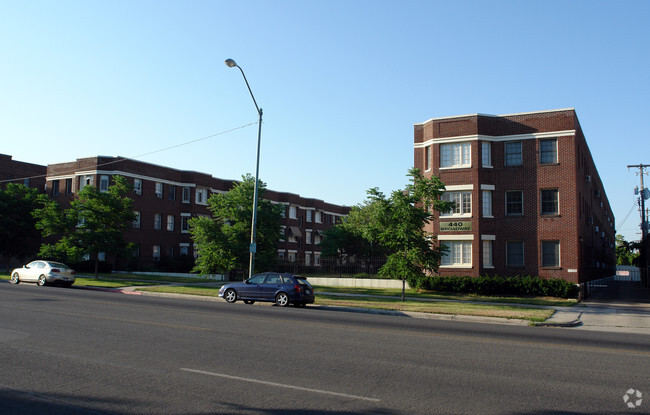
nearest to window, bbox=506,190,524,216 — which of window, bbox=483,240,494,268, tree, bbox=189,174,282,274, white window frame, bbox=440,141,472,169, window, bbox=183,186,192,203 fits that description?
window, bbox=483,240,494,268

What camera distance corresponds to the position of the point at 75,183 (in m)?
48.5

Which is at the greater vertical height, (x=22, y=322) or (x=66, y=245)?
(x=66, y=245)

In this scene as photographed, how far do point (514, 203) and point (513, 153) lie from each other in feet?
10.3

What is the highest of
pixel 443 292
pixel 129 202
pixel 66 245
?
pixel 129 202

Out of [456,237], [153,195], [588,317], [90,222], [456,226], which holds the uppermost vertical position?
[153,195]

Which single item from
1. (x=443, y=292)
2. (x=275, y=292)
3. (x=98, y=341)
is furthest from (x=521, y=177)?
(x=98, y=341)

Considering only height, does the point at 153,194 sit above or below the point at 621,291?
above

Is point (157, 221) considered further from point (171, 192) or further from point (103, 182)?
point (103, 182)

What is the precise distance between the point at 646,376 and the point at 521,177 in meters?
25.0

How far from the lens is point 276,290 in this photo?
71.7ft

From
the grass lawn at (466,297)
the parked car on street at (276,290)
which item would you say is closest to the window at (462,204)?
the grass lawn at (466,297)

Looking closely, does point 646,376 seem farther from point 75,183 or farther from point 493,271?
point 75,183

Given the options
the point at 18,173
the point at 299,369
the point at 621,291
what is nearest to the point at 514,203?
the point at 621,291

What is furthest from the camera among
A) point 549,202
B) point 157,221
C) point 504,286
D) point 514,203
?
point 157,221
